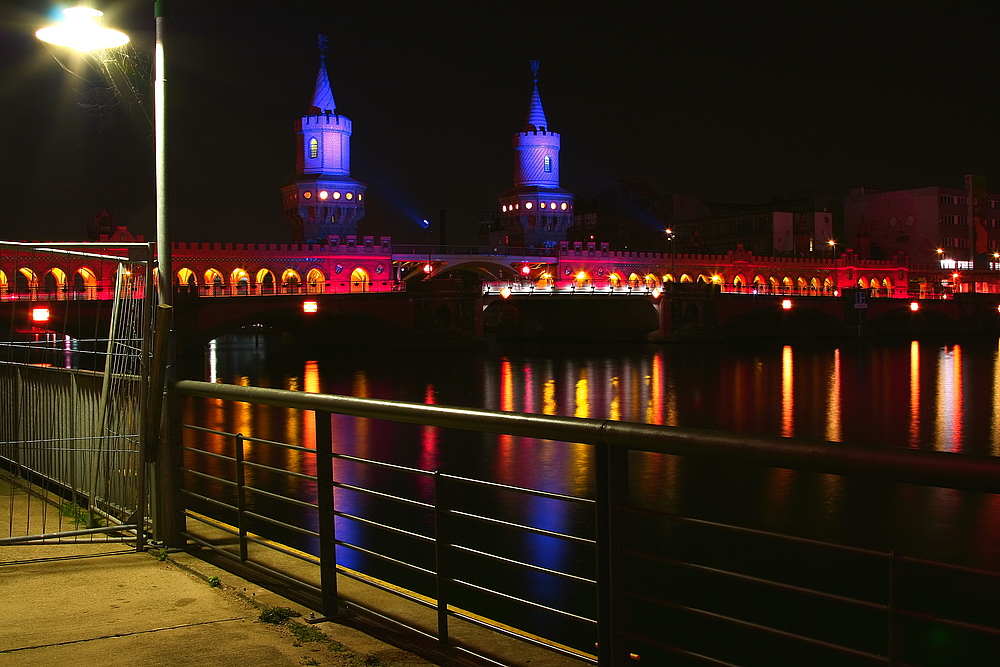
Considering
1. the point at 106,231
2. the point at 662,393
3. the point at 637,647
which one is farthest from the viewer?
the point at 106,231

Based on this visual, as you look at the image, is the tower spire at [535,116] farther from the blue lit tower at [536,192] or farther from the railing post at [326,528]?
the railing post at [326,528]

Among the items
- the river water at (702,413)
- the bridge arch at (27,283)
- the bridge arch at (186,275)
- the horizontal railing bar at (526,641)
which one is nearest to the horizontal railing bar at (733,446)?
the river water at (702,413)

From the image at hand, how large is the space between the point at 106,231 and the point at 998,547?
2585 inches

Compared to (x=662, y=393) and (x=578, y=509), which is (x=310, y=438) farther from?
(x=662, y=393)

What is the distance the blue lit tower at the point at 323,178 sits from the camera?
270 feet

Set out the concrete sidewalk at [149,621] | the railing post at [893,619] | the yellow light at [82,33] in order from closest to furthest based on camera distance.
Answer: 1. the railing post at [893,619]
2. the concrete sidewalk at [149,621]
3. the yellow light at [82,33]

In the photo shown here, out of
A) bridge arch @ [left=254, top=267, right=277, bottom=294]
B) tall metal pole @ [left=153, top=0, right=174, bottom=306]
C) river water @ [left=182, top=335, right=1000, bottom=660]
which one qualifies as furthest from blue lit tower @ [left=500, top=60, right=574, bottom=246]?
tall metal pole @ [left=153, top=0, right=174, bottom=306]

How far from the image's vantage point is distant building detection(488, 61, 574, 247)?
96.1 metres

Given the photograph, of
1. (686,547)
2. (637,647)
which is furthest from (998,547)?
(637,647)

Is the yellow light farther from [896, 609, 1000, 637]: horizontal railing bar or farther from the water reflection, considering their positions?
the water reflection

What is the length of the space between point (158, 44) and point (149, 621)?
13.6ft

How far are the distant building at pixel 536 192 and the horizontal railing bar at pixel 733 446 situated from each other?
91.8 metres

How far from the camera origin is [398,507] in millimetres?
14961

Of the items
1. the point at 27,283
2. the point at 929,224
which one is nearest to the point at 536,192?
the point at 929,224
